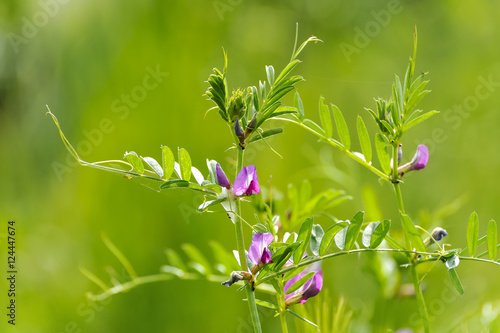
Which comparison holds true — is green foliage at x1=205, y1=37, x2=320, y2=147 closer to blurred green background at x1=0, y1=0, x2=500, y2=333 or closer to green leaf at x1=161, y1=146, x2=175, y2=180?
green leaf at x1=161, y1=146, x2=175, y2=180

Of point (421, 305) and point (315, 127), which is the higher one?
point (315, 127)

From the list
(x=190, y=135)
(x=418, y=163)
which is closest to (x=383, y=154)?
(x=418, y=163)

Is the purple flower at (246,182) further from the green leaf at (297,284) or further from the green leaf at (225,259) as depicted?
the green leaf at (225,259)

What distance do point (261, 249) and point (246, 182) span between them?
0.04m

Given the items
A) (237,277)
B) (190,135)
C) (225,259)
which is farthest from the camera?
(190,135)

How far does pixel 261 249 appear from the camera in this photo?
13.0 inches

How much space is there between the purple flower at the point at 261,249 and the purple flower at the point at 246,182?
0.08ft

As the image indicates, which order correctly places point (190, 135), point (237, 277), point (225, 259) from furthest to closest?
point (190, 135)
point (225, 259)
point (237, 277)

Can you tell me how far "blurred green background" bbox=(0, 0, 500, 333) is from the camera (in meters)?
0.91

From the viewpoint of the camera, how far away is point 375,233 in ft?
1.16

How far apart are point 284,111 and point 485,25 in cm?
145

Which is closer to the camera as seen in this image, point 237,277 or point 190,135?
point 237,277

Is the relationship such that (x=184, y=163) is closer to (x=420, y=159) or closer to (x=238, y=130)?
(x=238, y=130)

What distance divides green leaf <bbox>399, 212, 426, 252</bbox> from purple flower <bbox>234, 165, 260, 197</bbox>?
9cm
